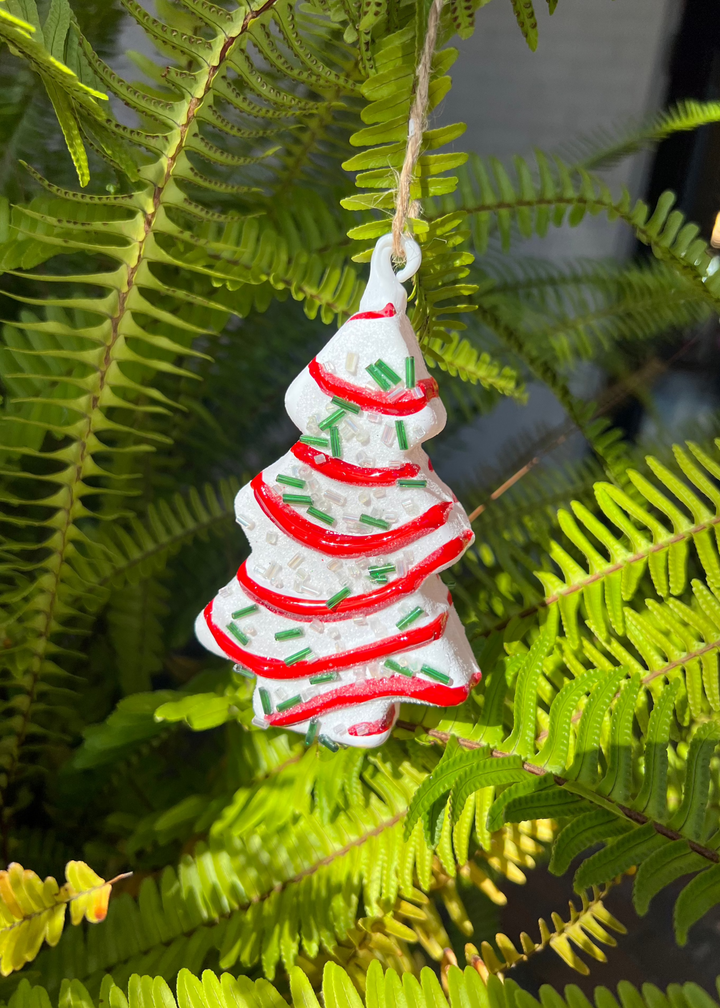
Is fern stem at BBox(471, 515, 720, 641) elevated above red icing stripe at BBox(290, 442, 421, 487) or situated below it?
below

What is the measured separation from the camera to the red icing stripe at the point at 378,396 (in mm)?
382

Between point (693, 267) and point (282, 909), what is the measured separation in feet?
1.78

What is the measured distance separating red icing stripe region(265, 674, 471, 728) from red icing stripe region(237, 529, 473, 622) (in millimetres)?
47

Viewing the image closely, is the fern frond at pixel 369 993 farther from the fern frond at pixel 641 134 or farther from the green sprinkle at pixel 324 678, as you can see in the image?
the fern frond at pixel 641 134

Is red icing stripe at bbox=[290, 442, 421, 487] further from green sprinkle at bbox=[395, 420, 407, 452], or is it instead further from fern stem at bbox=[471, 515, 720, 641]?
fern stem at bbox=[471, 515, 720, 641]

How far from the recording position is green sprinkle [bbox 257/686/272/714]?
46 cm

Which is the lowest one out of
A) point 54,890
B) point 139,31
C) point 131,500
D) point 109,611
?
point 54,890

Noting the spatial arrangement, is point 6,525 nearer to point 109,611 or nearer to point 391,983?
point 109,611

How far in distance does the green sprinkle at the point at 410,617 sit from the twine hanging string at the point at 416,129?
210 millimetres

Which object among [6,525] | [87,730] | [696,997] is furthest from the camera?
[6,525]

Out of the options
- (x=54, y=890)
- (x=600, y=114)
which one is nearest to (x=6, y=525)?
(x=54, y=890)

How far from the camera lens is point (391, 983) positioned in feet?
1.18

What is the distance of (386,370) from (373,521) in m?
0.09

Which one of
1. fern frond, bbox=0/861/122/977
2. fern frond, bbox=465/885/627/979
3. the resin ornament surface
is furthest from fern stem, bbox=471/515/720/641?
fern frond, bbox=0/861/122/977
